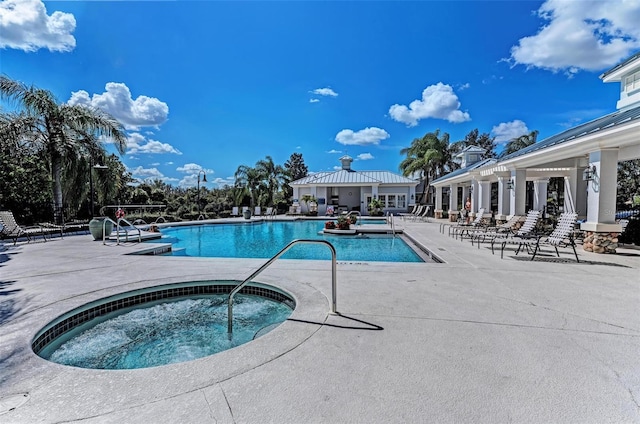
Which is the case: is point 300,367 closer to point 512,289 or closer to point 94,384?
point 94,384

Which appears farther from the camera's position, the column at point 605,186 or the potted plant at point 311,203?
the potted plant at point 311,203

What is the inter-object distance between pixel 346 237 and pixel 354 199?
665 inches

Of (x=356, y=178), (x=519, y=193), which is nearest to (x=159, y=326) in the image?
(x=519, y=193)

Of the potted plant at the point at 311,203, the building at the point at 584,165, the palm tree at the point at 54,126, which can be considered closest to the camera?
the building at the point at 584,165

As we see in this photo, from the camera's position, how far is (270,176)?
103 feet

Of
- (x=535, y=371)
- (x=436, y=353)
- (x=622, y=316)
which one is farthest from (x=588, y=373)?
(x=622, y=316)

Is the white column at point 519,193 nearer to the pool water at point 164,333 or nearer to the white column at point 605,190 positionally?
the white column at point 605,190

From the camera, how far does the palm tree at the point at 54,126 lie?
44.7ft

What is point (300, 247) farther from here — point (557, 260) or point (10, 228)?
point (10, 228)

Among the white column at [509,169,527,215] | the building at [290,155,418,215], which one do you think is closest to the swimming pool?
the white column at [509,169,527,215]

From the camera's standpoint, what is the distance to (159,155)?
115 ft

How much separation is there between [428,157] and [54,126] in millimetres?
26714

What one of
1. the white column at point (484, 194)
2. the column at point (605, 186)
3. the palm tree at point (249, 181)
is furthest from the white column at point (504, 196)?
the palm tree at point (249, 181)

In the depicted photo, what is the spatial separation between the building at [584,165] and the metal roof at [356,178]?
7238 mm
